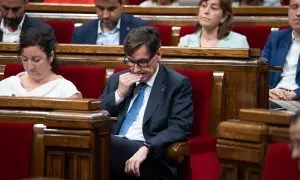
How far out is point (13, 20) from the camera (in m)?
3.45

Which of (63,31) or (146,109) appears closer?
(146,109)

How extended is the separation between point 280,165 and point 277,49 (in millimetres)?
1435

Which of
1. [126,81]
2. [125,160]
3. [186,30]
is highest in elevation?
[186,30]

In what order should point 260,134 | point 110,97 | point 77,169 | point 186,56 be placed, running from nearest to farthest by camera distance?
1. point 260,134
2. point 77,169
3. point 110,97
4. point 186,56

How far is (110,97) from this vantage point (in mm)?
2568

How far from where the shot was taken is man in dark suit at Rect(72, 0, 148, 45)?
3.41 meters

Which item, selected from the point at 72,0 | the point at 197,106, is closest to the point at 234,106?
the point at 197,106

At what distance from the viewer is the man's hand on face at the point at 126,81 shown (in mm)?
2535

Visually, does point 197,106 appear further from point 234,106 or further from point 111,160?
point 111,160

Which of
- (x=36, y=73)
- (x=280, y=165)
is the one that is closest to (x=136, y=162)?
(x=36, y=73)

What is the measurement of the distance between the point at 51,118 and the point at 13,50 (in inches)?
34.4

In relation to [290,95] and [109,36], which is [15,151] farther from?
[109,36]

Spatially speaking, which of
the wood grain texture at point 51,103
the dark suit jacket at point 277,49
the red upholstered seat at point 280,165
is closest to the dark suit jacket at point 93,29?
the dark suit jacket at point 277,49

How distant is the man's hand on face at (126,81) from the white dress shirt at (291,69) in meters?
0.75
